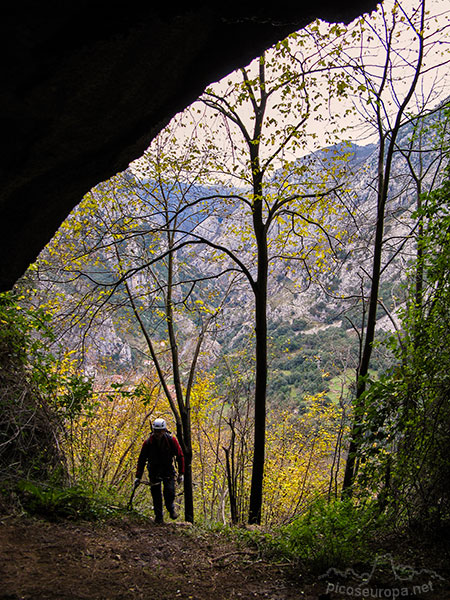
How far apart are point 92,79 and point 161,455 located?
558 cm

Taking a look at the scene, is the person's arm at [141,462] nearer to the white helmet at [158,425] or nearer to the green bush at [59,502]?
the white helmet at [158,425]

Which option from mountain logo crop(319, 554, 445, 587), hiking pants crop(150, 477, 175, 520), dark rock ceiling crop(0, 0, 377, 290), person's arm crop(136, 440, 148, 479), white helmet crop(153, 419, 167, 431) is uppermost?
dark rock ceiling crop(0, 0, 377, 290)

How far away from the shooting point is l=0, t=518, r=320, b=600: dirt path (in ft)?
9.36

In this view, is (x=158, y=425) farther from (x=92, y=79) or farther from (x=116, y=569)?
(x=92, y=79)

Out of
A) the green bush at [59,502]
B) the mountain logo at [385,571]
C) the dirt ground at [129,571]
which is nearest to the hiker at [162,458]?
the green bush at [59,502]

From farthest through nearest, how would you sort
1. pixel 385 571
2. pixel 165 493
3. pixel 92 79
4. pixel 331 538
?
1. pixel 165 493
2. pixel 331 538
3. pixel 385 571
4. pixel 92 79

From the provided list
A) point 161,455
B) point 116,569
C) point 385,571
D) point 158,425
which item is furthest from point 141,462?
point 385,571

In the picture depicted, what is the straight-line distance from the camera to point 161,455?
238 inches

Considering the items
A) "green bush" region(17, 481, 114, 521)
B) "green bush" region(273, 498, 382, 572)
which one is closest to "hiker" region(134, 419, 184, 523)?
"green bush" region(17, 481, 114, 521)

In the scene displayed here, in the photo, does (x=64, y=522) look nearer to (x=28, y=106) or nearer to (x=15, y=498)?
(x=15, y=498)

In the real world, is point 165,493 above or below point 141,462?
below

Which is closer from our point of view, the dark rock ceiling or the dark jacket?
the dark rock ceiling

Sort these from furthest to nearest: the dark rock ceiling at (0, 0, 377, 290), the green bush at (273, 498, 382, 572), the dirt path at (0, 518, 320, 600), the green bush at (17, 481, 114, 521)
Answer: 1. the green bush at (17, 481, 114, 521)
2. the green bush at (273, 498, 382, 572)
3. the dirt path at (0, 518, 320, 600)
4. the dark rock ceiling at (0, 0, 377, 290)

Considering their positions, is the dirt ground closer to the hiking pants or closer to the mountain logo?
the mountain logo
